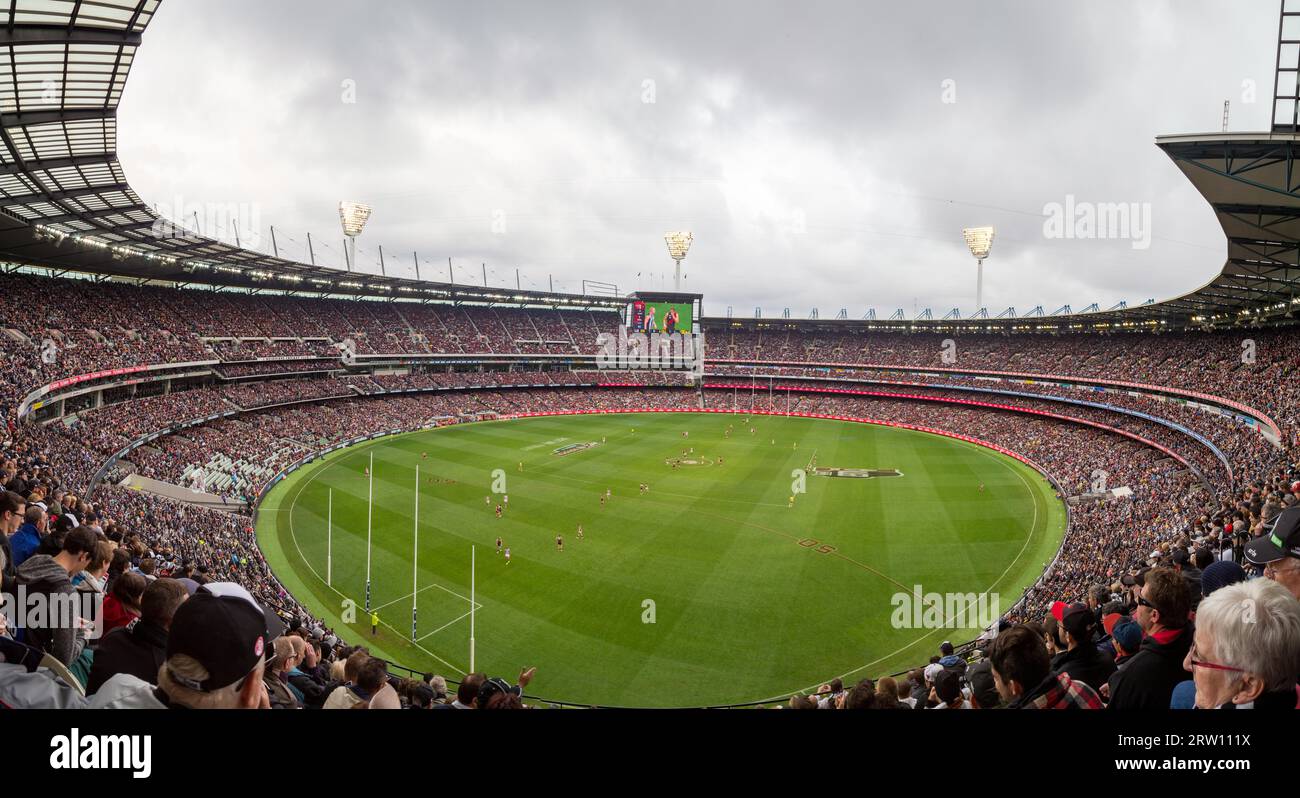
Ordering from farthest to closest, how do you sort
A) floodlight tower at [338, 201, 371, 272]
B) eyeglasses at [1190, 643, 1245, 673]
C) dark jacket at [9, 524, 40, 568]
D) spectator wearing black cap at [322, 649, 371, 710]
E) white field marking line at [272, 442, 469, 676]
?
floodlight tower at [338, 201, 371, 272]
white field marking line at [272, 442, 469, 676]
dark jacket at [9, 524, 40, 568]
spectator wearing black cap at [322, 649, 371, 710]
eyeglasses at [1190, 643, 1245, 673]

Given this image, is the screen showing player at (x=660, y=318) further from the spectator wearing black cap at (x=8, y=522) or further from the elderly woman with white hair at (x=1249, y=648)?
the elderly woman with white hair at (x=1249, y=648)

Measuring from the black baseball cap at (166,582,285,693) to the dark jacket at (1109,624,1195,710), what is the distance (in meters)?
6.05

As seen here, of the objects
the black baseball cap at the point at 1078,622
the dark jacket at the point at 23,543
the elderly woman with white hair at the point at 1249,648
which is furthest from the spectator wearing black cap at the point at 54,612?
the black baseball cap at the point at 1078,622

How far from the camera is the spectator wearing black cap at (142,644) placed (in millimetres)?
4344

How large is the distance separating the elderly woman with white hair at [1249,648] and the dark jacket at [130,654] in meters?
6.84

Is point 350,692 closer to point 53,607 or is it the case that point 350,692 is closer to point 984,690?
point 53,607

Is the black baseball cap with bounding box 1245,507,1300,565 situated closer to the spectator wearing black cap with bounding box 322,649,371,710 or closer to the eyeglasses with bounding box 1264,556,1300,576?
the eyeglasses with bounding box 1264,556,1300,576

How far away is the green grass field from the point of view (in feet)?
71.3

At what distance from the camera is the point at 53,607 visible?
16.2 ft

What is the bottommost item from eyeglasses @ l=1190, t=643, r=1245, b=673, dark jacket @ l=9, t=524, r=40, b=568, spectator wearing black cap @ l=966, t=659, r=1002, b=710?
spectator wearing black cap @ l=966, t=659, r=1002, b=710

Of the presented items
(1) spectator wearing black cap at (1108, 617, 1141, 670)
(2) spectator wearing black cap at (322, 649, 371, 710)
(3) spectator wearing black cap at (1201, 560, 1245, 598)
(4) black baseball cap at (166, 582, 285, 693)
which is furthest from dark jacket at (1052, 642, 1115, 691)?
(2) spectator wearing black cap at (322, 649, 371, 710)

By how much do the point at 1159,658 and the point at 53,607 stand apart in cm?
882

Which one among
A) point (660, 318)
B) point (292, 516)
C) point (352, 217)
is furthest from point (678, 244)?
point (292, 516)
